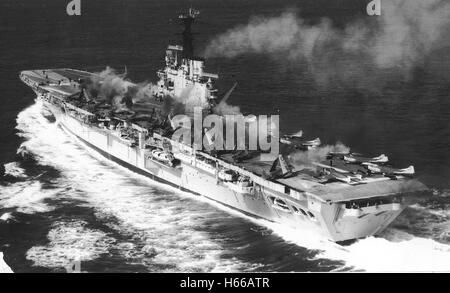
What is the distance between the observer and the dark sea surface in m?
26.8

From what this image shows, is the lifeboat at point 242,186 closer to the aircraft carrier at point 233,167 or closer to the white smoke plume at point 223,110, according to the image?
the aircraft carrier at point 233,167

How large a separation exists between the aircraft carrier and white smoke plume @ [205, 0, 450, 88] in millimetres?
9097

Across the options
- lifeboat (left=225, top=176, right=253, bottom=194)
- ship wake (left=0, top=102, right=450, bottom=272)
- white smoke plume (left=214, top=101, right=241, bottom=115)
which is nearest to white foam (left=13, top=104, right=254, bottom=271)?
ship wake (left=0, top=102, right=450, bottom=272)

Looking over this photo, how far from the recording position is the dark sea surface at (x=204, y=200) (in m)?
26.8

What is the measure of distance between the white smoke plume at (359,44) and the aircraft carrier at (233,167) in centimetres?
910

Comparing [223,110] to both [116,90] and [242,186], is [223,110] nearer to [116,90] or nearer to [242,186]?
[242,186]

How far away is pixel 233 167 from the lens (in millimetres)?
30969

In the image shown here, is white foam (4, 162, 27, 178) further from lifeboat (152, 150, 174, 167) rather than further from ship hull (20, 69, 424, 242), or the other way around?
lifeboat (152, 150, 174, 167)

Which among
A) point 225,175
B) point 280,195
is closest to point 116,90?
point 225,175

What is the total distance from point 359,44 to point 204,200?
42.3 metres

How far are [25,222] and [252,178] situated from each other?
39.5 feet

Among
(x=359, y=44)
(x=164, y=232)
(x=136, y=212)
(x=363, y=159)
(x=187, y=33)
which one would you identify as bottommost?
(x=164, y=232)

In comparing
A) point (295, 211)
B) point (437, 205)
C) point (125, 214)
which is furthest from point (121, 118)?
point (437, 205)

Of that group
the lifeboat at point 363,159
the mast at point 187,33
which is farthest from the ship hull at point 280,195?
the mast at point 187,33
